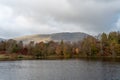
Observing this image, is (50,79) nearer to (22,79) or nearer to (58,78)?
(58,78)

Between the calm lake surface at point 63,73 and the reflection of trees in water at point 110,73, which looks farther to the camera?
A: the calm lake surface at point 63,73

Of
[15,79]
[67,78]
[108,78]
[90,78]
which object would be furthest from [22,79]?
[108,78]

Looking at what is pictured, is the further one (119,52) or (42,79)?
(119,52)

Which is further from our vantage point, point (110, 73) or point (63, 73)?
point (63, 73)

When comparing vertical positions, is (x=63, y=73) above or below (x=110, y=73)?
above

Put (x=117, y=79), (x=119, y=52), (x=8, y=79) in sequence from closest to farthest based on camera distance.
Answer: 1. (x=117, y=79)
2. (x=8, y=79)
3. (x=119, y=52)

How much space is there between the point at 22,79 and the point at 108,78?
2315 centimetres

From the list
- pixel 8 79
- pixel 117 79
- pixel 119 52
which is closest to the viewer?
pixel 117 79

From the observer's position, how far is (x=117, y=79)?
5956cm

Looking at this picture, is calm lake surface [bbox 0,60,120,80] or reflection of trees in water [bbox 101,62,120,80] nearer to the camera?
reflection of trees in water [bbox 101,62,120,80]

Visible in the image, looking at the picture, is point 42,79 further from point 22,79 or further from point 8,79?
point 8,79

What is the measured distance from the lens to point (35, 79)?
61.6 m

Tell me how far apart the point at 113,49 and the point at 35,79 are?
148m

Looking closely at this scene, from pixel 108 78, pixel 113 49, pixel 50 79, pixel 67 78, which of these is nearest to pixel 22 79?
pixel 50 79
